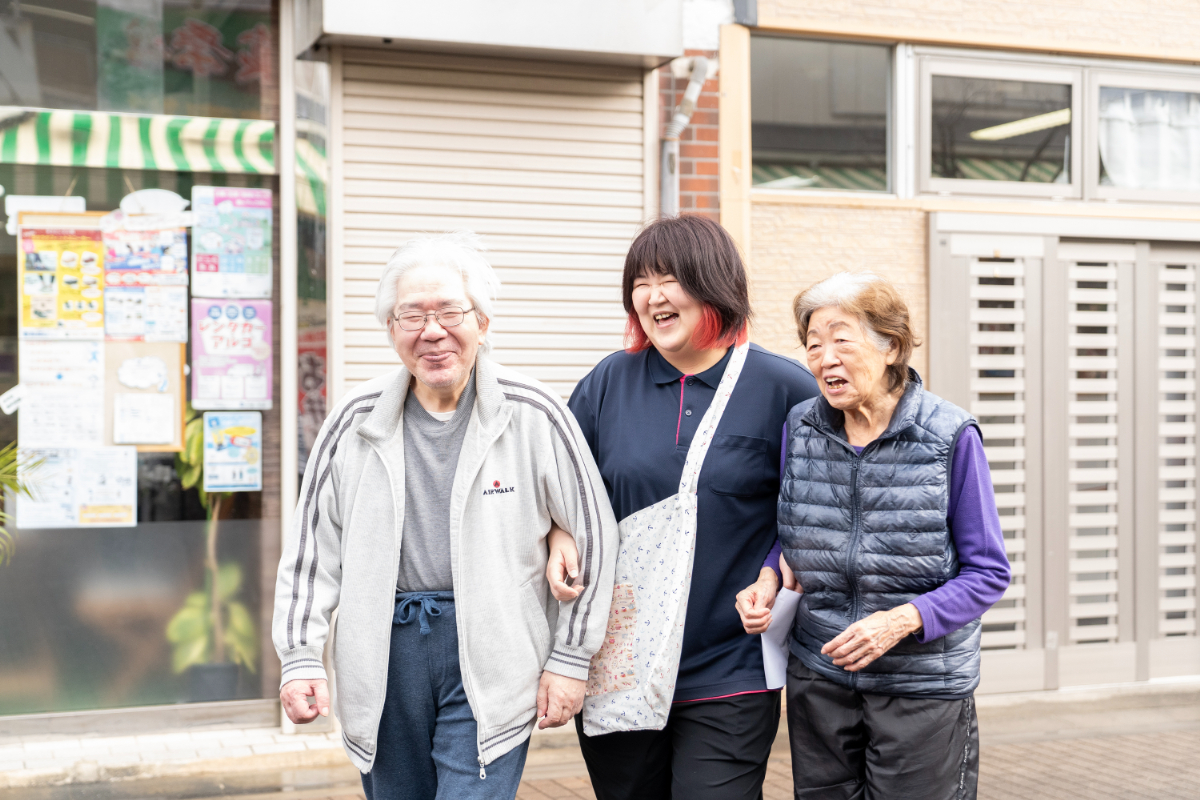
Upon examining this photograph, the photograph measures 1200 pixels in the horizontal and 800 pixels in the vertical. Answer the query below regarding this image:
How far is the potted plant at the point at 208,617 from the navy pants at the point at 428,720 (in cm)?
309

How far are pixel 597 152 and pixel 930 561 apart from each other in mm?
3666

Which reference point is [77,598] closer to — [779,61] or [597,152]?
[597,152]

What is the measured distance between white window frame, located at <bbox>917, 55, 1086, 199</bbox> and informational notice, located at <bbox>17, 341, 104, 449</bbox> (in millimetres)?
4307

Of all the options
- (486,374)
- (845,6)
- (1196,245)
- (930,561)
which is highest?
(845,6)

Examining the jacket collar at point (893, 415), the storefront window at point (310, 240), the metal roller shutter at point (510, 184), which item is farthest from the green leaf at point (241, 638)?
the jacket collar at point (893, 415)

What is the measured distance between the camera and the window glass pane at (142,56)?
529 centimetres

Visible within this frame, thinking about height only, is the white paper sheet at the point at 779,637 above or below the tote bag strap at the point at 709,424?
below

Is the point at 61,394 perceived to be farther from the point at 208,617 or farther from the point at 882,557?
the point at 882,557

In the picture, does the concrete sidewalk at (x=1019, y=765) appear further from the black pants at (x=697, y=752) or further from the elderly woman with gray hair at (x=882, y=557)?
the elderly woman with gray hair at (x=882, y=557)

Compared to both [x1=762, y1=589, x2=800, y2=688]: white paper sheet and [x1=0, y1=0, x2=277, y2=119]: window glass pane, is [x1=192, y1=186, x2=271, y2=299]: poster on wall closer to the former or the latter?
[x1=0, y1=0, x2=277, y2=119]: window glass pane

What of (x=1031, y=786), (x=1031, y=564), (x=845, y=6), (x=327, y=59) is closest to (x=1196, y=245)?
(x=1031, y=564)

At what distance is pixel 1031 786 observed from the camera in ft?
17.3

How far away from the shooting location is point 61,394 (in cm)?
539

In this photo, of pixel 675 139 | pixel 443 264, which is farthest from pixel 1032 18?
pixel 443 264
